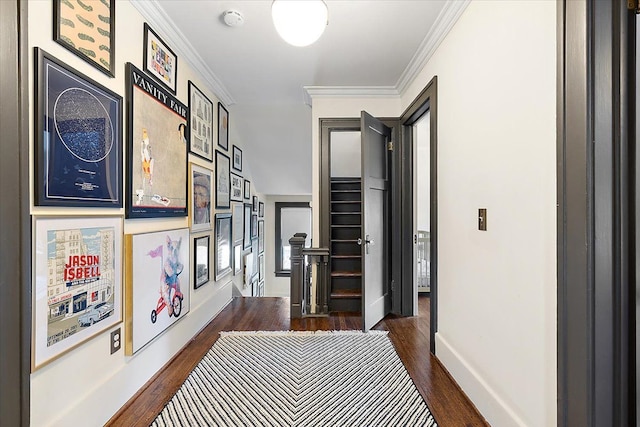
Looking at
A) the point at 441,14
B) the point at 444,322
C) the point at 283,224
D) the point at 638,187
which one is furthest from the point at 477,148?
the point at 283,224

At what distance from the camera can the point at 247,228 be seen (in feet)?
16.1

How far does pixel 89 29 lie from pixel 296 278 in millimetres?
2519

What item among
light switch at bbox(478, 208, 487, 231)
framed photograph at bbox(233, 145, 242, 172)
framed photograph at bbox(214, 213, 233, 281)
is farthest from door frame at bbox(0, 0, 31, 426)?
framed photograph at bbox(233, 145, 242, 172)

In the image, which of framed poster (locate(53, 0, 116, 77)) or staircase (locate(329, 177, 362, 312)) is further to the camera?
staircase (locate(329, 177, 362, 312))

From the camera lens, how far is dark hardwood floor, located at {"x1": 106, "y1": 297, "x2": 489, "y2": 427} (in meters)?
1.74

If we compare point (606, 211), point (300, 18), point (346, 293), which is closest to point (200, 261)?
point (346, 293)

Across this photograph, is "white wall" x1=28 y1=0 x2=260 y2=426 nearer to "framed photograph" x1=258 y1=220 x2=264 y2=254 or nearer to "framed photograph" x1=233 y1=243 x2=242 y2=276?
"framed photograph" x1=233 y1=243 x2=242 y2=276

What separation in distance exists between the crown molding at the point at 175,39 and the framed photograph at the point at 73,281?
1.34 metres

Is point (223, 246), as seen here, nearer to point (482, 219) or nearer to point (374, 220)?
point (374, 220)

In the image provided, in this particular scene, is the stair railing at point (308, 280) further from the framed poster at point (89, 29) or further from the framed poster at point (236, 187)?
the framed poster at point (89, 29)

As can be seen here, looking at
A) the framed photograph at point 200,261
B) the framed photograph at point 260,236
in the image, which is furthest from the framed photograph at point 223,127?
the framed photograph at point 260,236

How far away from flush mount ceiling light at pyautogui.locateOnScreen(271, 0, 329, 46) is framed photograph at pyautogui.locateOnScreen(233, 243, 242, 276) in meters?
2.91

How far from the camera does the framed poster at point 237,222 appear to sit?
4109 millimetres

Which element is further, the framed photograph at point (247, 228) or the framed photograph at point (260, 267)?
the framed photograph at point (260, 267)
